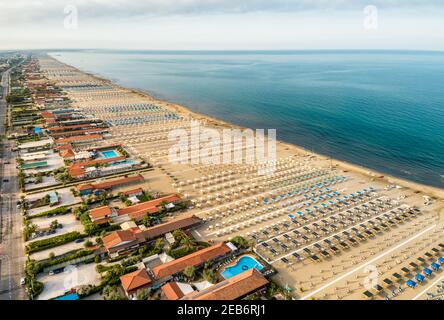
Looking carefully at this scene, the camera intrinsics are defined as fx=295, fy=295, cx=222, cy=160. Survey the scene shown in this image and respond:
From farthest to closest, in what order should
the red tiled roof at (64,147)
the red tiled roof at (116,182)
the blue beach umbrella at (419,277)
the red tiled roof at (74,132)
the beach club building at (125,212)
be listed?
the red tiled roof at (74,132) → the red tiled roof at (64,147) → the red tiled roof at (116,182) → the beach club building at (125,212) → the blue beach umbrella at (419,277)

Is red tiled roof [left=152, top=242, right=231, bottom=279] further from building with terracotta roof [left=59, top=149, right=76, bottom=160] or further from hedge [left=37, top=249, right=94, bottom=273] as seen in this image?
building with terracotta roof [left=59, top=149, right=76, bottom=160]

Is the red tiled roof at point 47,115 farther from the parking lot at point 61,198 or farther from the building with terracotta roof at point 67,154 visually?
the parking lot at point 61,198

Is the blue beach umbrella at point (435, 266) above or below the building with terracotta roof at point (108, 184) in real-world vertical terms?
below

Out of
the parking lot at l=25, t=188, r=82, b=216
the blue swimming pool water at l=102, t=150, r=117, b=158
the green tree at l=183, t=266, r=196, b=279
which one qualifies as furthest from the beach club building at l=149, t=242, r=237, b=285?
the blue swimming pool water at l=102, t=150, r=117, b=158

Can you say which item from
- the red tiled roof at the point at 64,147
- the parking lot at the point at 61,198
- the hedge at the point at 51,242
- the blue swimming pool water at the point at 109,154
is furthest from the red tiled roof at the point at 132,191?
the red tiled roof at the point at 64,147

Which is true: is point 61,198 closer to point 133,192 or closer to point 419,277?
point 133,192

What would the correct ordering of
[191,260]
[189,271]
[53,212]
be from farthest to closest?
[53,212], [191,260], [189,271]

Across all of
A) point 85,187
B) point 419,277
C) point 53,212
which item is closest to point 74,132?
point 85,187
